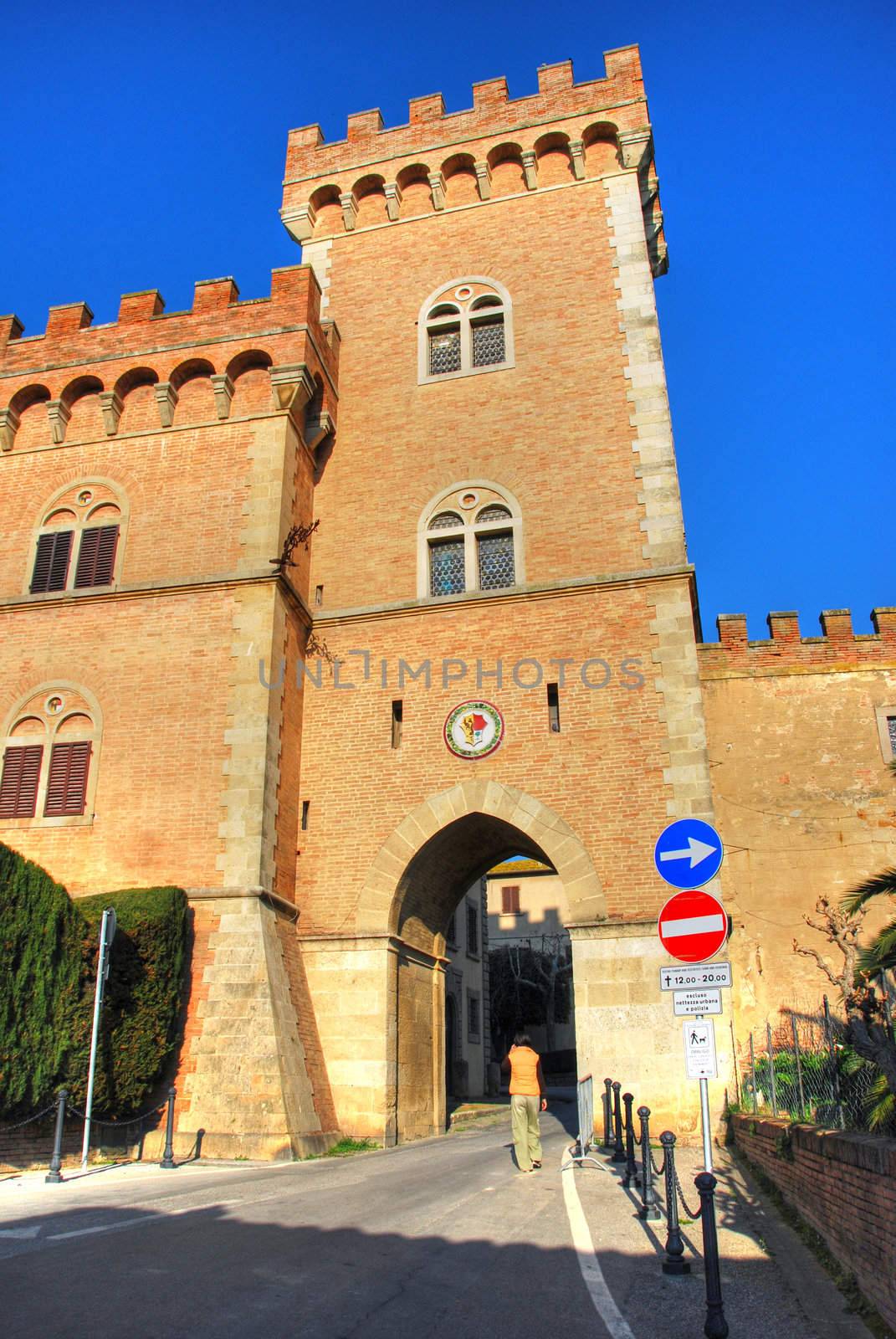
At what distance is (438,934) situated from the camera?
1742 centimetres

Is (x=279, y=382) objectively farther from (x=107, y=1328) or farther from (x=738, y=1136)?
(x=107, y=1328)

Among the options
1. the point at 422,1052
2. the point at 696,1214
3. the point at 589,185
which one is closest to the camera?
the point at 696,1214

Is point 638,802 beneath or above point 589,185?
beneath

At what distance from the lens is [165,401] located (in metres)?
17.8

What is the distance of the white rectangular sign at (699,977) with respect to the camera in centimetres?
676

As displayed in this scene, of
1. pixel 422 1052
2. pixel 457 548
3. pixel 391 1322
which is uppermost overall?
pixel 457 548

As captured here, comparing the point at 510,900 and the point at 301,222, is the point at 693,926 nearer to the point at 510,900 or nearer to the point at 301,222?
the point at 301,222

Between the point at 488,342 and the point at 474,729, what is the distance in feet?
25.7

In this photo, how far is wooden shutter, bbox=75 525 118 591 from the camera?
16953mm

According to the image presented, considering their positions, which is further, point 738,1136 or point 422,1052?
point 422,1052

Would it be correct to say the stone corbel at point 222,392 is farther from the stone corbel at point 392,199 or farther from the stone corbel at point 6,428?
the stone corbel at point 392,199

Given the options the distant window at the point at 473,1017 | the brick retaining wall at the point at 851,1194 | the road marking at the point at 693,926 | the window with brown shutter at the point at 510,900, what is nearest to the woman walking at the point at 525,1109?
the brick retaining wall at the point at 851,1194

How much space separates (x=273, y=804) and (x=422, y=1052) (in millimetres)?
4754

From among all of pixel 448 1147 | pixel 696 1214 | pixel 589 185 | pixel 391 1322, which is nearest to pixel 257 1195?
pixel 696 1214
